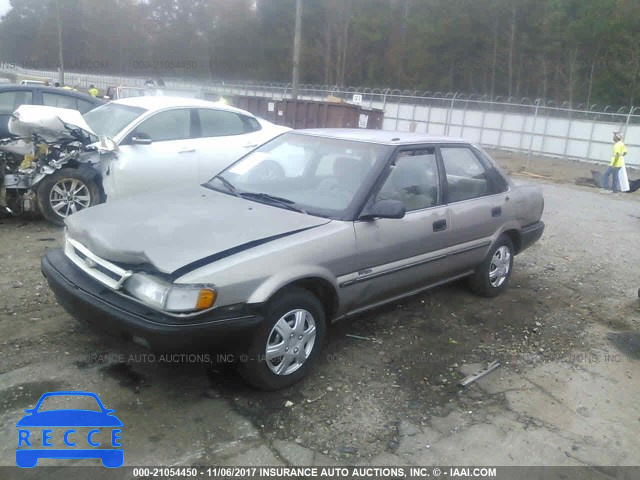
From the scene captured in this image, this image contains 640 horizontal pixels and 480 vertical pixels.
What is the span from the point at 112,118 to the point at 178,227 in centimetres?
451

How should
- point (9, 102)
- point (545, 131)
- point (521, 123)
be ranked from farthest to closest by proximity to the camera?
point (521, 123)
point (545, 131)
point (9, 102)

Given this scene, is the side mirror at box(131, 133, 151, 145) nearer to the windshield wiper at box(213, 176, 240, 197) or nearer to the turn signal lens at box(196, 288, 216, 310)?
the windshield wiper at box(213, 176, 240, 197)

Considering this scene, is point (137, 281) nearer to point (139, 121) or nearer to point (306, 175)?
point (306, 175)

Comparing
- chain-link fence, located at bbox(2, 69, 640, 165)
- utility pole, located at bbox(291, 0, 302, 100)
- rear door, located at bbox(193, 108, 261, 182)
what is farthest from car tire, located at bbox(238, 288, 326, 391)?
chain-link fence, located at bbox(2, 69, 640, 165)

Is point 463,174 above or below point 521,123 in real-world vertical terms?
above

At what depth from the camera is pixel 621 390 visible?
419 centimetres

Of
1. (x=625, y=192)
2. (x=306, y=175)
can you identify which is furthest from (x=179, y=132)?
(x=625, y=192)

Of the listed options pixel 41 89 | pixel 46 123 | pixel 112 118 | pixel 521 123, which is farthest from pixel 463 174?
pixel 521 123

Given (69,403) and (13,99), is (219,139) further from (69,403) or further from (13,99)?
(69,403)

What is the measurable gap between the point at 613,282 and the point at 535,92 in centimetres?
3770

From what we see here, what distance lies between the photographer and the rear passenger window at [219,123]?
773 centimetres

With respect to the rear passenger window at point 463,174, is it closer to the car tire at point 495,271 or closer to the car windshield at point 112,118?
the car tire at point 495,271

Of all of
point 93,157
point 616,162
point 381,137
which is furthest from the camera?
point 616,162

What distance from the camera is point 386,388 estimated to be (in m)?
3.93
